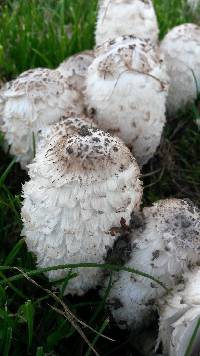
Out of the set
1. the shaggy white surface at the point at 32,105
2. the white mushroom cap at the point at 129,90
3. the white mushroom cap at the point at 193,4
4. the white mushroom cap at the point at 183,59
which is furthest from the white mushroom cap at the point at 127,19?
the white mushroom cap at the point at 193,4

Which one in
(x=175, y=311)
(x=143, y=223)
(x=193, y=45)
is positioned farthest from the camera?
(x=193, y=45)

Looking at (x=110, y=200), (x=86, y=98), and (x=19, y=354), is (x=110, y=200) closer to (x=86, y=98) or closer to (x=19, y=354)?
(x=19, y=354)

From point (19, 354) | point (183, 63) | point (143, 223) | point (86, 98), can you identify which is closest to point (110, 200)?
point (143, 223)

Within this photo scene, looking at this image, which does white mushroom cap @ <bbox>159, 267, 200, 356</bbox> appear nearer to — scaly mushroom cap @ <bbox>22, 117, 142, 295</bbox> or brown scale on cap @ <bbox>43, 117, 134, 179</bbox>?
scaly mushroom cap @ <bbox>22, 117, 142, 295</bbox>

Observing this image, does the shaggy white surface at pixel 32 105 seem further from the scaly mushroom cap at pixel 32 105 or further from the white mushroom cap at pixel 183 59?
the white mushroom cap at pixel 183 59

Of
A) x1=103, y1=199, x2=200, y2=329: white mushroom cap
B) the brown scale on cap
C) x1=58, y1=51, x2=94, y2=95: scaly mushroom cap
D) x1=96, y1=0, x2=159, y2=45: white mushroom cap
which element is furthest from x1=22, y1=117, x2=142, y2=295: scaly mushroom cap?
x1=96, y1=0, x2=159, y2=45: white mushroom cap
